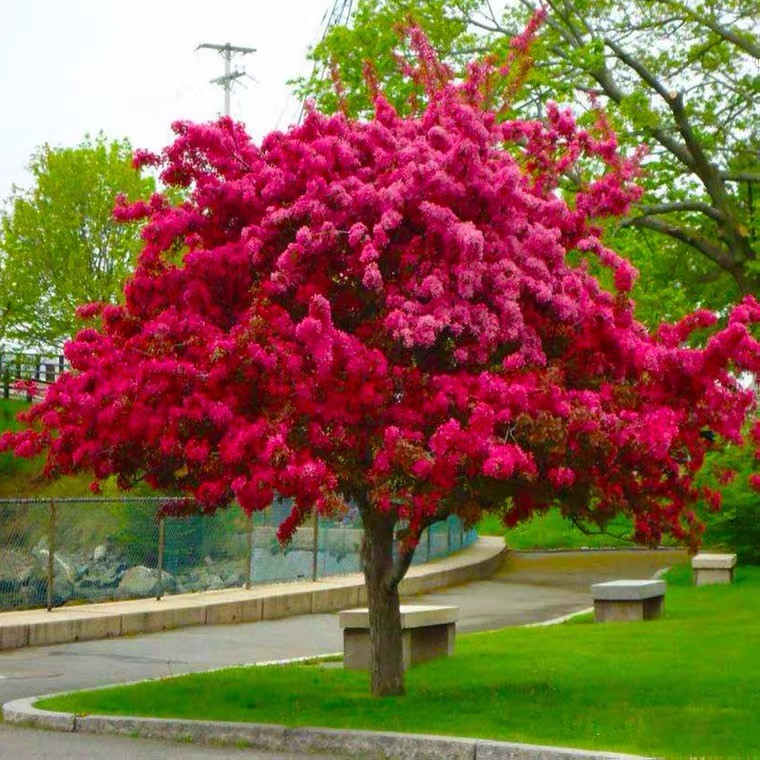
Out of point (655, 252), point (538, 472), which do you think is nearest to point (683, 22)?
point (655, 252)

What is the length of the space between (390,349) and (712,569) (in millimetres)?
15573

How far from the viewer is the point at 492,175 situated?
1095cm

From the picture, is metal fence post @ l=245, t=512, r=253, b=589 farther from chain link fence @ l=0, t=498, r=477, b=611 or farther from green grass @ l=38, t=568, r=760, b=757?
green grass @ l=38, t=568, r=760, b=757

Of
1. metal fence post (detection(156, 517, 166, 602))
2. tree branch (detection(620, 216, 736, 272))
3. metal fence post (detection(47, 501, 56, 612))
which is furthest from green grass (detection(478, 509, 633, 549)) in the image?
metal fence post (detection(47, 501, 56, 612))

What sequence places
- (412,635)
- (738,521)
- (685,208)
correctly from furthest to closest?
(685,208) < (738,521) < (412,635)

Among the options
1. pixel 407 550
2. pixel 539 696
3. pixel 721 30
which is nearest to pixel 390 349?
pixel 407 550

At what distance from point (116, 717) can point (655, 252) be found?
26.5 metres

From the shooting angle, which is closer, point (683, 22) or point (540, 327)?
point (540, 327)

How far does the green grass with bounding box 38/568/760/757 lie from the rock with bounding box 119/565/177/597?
20.0ft

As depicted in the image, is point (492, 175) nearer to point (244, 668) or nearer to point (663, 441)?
point (663, 441)

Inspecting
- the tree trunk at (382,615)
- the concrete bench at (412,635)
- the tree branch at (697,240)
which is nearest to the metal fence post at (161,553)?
the concrete bench at (412,635)

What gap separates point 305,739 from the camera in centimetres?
1016

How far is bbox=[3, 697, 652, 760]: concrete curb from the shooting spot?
9305 millimetres

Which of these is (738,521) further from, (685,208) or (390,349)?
(390,349)
